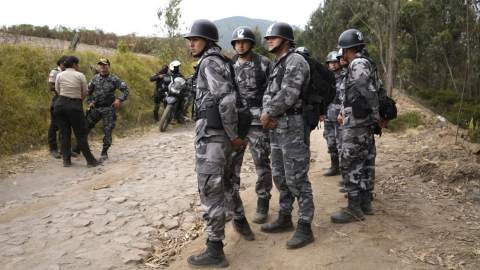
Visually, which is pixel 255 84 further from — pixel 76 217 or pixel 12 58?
pixel 12 58

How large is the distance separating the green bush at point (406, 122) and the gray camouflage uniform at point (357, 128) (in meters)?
6.86

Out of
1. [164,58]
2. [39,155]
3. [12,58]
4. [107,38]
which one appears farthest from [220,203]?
[107,38]

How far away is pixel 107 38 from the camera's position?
18.5 metres

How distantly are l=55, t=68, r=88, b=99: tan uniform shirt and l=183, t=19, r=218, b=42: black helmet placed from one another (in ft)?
13.6

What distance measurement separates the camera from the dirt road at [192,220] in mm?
3209

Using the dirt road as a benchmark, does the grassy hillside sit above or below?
above

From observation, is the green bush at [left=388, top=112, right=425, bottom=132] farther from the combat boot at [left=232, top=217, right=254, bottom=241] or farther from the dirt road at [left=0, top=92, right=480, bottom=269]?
the combat boot at [left=232, top=217, right=254, bottom=241]

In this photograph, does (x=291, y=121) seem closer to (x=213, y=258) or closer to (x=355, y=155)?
(x=355, y=155)

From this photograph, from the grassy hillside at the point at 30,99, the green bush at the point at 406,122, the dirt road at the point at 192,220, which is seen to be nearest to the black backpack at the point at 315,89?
the dirt road at the point at 192,220

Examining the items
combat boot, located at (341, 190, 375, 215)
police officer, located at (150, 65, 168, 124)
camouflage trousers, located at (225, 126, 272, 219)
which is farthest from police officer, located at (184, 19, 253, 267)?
police officer, located at (150, 65, 168, 124)

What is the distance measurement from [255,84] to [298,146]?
126cm

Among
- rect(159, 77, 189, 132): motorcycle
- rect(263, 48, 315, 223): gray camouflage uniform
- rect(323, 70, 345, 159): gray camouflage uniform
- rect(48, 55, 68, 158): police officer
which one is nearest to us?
rect(263, 48, 315, 223): gray camouflage uniform

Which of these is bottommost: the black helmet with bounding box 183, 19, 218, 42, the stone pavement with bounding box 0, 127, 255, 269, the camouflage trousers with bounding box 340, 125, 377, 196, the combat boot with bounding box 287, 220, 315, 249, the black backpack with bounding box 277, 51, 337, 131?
the stone pavement with bounding box 0, 127, 255, 269

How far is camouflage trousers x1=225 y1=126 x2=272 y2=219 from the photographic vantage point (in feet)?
11.8
